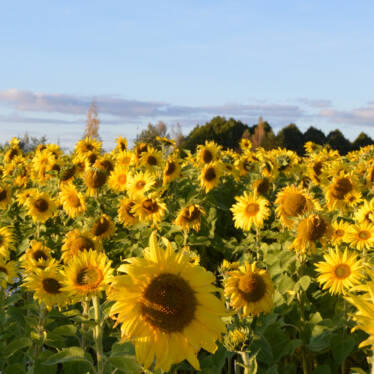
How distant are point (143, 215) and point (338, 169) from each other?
3.60 meters

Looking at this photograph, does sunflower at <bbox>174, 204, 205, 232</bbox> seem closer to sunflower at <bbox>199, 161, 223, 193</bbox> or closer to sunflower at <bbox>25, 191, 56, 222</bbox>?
sunflower at <bbox>199, 161, 223, 193</bbox>

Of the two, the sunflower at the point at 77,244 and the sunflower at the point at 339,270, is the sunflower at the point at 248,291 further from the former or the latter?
the sunflower at the point at 77,244

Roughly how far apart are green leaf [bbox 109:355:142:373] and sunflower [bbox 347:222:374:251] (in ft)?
10.1

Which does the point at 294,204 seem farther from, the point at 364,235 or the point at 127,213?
the point at 127,213

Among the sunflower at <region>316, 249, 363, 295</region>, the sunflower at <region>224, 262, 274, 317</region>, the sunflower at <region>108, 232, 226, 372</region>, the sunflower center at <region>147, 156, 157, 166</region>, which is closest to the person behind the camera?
the sunflower at <region>108, 232, 226, 372</region>

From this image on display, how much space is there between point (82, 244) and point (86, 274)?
134cm

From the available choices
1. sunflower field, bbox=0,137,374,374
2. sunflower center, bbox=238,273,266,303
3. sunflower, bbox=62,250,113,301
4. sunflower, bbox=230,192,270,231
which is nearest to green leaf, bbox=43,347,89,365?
sunflower field, bbox=0,137,374,374

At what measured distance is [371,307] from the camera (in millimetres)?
1651

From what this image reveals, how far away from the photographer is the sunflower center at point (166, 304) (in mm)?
1990

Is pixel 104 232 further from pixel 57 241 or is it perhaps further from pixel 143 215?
pixel 57 241

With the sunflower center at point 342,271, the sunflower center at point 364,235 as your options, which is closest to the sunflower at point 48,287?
the sunflower center at point 342,271

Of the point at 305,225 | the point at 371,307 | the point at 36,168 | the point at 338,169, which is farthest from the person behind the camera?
the point at 36,168


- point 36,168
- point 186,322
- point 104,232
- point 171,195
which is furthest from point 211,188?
point 186,322

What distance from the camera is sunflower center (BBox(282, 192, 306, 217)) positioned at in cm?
492
